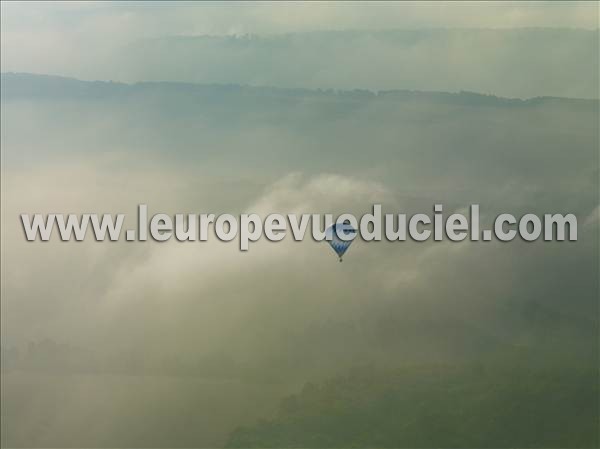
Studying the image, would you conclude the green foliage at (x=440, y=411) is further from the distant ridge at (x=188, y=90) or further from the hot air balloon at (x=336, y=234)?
the distant ridge at (x=188, y=90)

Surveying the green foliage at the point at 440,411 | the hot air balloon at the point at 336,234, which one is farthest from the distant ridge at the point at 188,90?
the green foliage at the point at 440,411

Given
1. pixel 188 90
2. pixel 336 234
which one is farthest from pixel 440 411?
pixel 188 90

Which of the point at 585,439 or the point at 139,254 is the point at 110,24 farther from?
the point at 585,439

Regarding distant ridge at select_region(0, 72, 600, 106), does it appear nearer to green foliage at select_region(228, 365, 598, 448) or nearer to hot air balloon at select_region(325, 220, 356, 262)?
hot air balloon at select_region(325, 220, 356, 262)

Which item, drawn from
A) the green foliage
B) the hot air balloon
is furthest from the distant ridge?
the green foliage

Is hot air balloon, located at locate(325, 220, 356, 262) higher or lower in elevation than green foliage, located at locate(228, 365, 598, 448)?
higher

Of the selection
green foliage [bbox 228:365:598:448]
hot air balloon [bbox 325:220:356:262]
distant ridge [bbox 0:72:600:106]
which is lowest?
green foliage [bbox 228:365:598:448]

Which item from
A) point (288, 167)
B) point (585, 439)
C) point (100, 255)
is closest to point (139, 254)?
point (100, 255)

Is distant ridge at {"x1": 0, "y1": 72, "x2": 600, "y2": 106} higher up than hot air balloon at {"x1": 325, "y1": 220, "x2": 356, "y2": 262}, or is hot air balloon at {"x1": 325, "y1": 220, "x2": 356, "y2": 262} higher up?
distant ridge at {"x1": 0, "y1": 72, "x2": 600, "y2": 106}

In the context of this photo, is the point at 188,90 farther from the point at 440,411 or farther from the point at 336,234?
the point at 440,411
